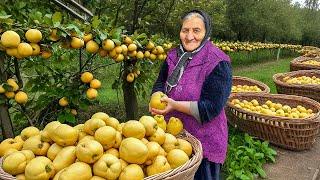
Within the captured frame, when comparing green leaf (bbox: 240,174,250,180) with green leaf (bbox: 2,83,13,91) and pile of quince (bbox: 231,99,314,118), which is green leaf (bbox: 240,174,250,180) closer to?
pile of quince (bbox: 231,99,314,118)

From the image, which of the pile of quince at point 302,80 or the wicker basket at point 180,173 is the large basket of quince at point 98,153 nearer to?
the wicker basket at point 180,173

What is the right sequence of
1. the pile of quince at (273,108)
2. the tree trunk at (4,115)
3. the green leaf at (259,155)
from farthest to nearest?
the pile of quince at (273,108)
the green leaf at (259,155)
the tree trunk at (4,115)

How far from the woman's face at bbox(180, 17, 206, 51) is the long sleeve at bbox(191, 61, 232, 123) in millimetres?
227

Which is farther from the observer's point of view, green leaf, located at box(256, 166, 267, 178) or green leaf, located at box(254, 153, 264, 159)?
green leaf, located at box(254, 153, 264, 159)

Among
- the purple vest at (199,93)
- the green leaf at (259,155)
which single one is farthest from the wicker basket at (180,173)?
the green leaf at (259,155)

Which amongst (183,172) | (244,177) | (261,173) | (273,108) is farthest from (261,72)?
(183,172)

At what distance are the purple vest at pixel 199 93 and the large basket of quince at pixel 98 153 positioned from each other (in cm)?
43

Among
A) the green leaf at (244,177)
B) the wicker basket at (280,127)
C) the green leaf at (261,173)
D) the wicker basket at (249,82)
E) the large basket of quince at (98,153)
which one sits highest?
the large basket of quince at (98,153)

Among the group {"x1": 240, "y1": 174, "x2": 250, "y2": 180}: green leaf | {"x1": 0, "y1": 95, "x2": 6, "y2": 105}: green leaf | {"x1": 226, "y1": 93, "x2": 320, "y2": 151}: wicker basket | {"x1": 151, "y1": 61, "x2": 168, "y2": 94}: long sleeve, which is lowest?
{"x1": 240, "y1": 174, "x2": 250, "y2": 180}: green leaf

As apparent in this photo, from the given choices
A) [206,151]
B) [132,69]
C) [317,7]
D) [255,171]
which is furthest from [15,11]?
[317,7]

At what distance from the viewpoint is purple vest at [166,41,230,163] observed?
2.51 meters

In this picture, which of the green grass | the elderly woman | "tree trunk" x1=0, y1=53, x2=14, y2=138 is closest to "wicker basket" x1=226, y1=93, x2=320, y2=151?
the elderly woman

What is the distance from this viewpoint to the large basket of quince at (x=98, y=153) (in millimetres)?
1738

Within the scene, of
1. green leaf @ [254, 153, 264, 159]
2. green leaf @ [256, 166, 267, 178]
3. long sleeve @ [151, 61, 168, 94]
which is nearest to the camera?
long sleeve @ [151, 61, 168, 94]
